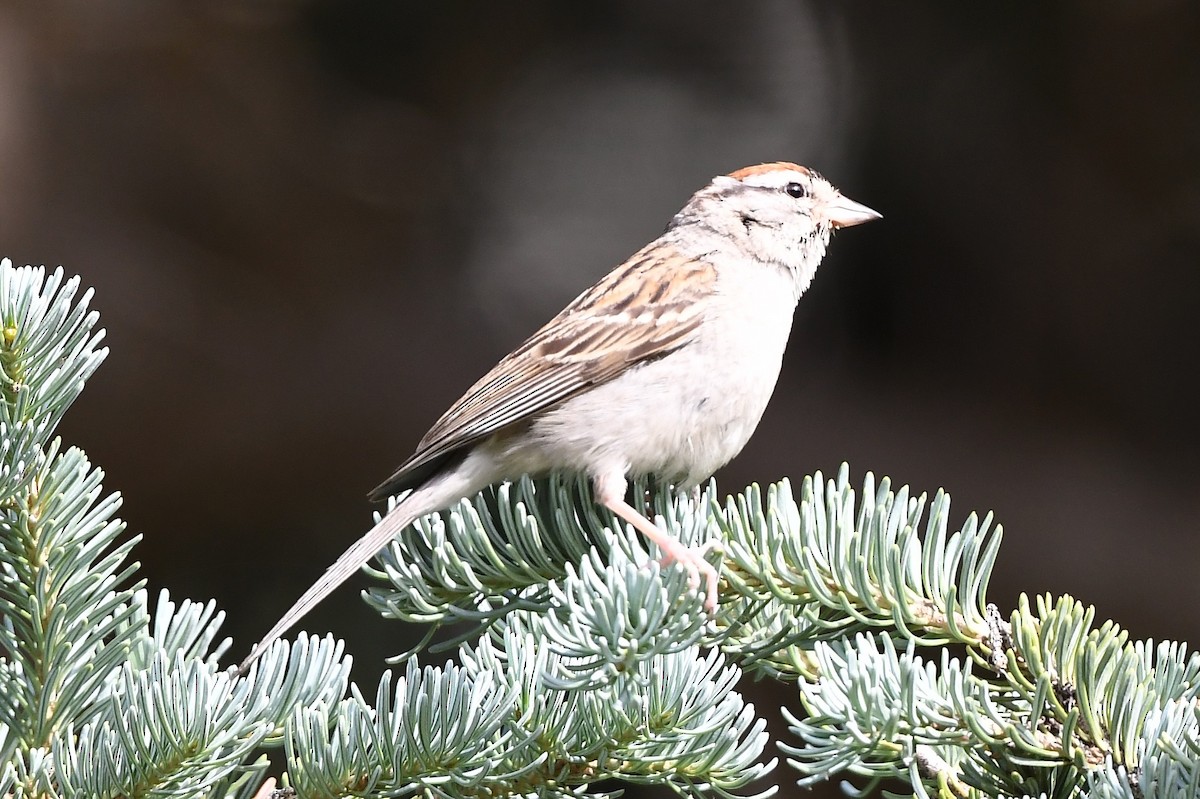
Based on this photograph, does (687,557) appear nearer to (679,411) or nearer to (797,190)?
(679,411)

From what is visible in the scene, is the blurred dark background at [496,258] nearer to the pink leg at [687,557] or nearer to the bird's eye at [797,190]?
the bird's eye at [797,190]

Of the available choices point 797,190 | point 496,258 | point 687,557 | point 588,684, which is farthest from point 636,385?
point 496,258

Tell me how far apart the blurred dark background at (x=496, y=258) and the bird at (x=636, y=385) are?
0.84 m

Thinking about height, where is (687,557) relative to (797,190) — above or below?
below

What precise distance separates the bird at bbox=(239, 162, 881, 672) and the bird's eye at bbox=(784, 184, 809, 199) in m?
0.06

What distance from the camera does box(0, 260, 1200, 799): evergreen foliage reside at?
1066 mm

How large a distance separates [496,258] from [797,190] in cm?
139

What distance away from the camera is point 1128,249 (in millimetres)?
3508

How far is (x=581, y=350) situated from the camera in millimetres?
2438

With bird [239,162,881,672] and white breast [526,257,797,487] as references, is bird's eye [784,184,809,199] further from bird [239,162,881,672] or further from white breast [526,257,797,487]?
white breast [526,257,797,487]

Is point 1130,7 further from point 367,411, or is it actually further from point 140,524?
point 140,524

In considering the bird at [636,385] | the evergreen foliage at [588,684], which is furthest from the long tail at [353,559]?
the evergreen foliage at [588,684]

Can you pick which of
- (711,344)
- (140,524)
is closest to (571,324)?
(711,344)

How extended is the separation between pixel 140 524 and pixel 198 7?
1482 mm
